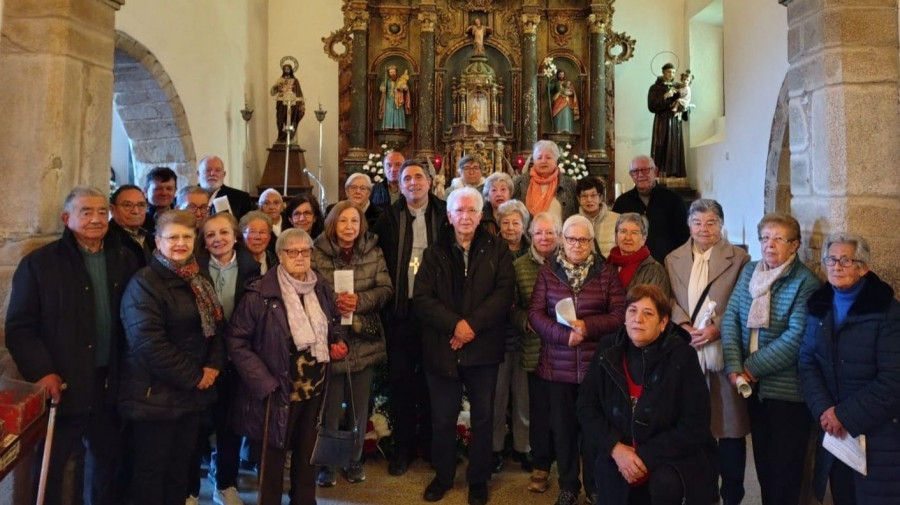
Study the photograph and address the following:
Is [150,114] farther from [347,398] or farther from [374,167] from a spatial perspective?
[347,398]

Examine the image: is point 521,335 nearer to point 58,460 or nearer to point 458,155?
point 58,460

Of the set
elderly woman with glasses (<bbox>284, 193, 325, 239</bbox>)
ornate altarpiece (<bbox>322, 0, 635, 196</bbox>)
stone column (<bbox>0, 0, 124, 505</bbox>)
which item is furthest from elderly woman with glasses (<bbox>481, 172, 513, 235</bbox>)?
ornate altarpiece (<bbox>322, 0, 635, 196</bbox>)

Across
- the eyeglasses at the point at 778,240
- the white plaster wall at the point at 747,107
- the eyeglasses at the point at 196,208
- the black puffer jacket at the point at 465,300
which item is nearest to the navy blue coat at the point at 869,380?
the eyeglasses at the point at 778,240

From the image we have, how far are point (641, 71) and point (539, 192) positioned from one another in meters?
7.02

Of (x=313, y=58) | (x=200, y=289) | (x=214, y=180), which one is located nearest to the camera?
(x=200, y=289)

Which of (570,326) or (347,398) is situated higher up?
(570,326)

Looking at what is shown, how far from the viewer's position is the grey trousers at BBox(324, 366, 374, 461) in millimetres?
3332

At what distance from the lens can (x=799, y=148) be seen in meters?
3.28

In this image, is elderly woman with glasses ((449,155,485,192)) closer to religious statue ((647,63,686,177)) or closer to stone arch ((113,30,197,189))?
stone arch ((113,30,197,189))

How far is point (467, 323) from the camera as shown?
3.23 metres

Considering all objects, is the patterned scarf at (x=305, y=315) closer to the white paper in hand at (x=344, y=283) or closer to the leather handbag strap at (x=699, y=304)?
the white paper in hand at (x=344, y=283)

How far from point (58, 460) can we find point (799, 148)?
11.5 feet

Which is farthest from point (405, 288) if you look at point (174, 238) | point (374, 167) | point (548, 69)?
point (548, 69)

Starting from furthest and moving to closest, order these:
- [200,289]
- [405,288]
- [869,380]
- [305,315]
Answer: [405,288] → [305,315] → [200,289] → [869,380]
